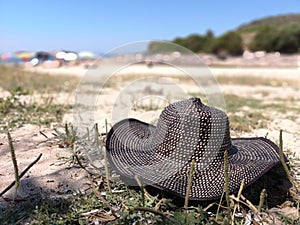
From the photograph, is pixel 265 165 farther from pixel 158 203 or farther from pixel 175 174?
pixel 158 203

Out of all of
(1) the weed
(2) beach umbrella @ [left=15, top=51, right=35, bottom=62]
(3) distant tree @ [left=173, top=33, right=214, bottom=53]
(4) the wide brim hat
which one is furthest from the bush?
(4) the wide brim hat

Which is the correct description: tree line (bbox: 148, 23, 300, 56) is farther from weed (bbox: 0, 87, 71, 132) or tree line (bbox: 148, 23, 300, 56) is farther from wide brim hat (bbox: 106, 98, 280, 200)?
wide brim hat (bbox: 106, 98, 280, 200)

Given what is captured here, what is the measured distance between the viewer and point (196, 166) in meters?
1.77

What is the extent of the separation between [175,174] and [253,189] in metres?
0.58

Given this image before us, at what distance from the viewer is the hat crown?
5.93 feet

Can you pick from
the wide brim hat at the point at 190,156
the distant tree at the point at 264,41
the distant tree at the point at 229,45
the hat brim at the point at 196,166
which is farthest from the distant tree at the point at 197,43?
the wide brim hat at the point at 190,156

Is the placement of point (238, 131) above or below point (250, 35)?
below

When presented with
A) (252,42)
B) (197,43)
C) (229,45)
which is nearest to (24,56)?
(197,43)

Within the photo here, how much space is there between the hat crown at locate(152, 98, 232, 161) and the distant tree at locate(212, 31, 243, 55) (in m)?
34.8

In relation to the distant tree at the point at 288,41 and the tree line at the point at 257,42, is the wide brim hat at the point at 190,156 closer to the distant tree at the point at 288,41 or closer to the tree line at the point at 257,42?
the tree line at the point at 257,42

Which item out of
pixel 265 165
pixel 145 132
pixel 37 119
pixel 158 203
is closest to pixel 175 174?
pixel 158 203

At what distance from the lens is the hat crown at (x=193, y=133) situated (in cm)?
181

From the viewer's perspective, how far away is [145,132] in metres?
2.31

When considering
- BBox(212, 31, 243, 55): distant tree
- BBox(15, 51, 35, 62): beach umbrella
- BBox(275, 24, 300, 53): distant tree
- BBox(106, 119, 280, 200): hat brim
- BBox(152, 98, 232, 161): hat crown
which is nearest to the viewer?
BBox(106, 119, 280, 200): hat brim
